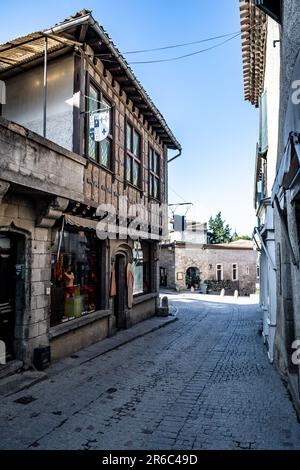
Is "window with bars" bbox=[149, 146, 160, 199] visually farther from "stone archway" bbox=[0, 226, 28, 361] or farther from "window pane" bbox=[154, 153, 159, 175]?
"stone archway" bbox=[0, 226, 28, 361]

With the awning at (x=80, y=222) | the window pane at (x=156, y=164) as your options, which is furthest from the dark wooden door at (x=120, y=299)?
the window pane at (x=156, y=164)

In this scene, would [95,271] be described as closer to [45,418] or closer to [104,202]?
[104,202]

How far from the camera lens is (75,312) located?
28.0 ft

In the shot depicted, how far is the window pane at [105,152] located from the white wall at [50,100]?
54.7 inches

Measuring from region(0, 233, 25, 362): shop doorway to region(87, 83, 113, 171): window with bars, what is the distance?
10.0ft

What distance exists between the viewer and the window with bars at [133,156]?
11344 millimetres

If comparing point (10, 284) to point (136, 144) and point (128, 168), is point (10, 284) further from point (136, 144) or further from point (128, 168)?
point (136, 144)

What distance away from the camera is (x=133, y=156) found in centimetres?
1173

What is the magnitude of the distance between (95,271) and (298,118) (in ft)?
24.3

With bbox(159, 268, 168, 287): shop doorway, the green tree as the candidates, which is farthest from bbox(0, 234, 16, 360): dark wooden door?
the green tree

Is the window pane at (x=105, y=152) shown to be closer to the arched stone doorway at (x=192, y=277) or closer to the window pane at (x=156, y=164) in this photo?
the window pane at (x=156, y=164)

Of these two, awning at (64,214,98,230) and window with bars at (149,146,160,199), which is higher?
window with bars at (149,146,160,199)

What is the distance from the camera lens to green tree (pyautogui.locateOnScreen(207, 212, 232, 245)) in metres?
54.9
